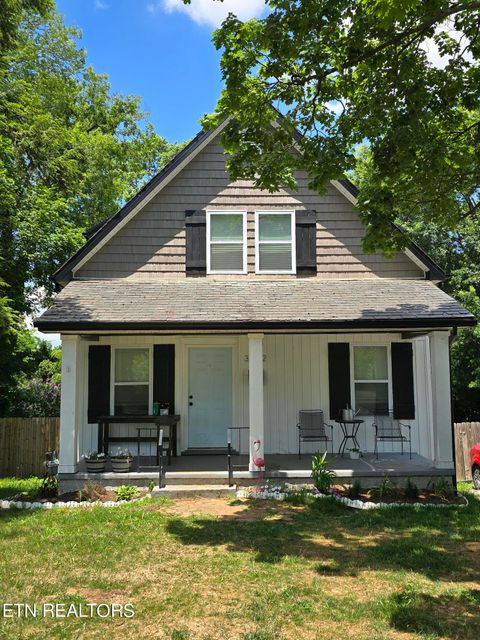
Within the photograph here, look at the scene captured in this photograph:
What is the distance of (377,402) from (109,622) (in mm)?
7972

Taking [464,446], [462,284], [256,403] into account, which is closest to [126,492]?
[256,403]

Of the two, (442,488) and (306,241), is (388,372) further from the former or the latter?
(306,241)

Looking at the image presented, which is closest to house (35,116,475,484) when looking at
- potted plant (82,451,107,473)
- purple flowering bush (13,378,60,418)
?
potted plant (82,451,107,473)

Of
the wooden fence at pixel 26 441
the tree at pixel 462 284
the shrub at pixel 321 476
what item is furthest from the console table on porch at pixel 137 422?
the tree at pixel 462 284

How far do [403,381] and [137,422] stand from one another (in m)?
5.50

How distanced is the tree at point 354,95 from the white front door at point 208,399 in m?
4.16

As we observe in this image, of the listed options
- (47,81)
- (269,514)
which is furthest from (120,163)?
(269,514)

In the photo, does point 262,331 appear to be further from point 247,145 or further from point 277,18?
point 277,18

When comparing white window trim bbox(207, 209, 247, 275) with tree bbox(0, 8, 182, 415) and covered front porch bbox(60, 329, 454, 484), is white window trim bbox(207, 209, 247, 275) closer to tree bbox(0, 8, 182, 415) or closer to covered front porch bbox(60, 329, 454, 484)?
covered front porch bbox(60, 329, 454, 484)

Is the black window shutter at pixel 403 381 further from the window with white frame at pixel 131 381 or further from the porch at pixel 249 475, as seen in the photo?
the window with white frame at pixel 131 381

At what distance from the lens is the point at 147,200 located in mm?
11328

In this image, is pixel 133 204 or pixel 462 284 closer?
pixel 133 204

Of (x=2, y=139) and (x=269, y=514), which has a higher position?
(x=2, y=139)

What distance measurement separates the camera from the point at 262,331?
30.8ft
